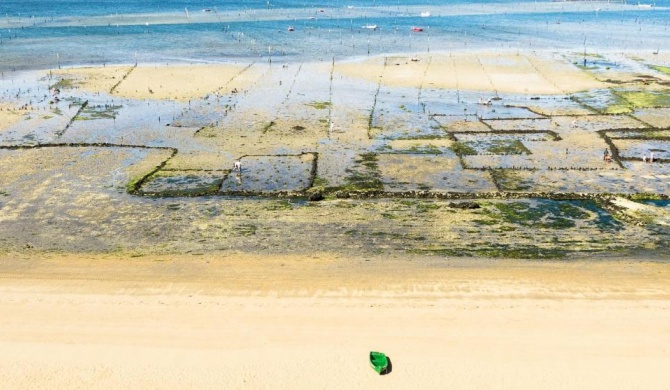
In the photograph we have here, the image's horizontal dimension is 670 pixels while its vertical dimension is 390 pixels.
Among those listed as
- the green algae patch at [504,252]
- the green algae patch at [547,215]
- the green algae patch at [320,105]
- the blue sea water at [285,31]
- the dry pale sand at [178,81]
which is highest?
the blue sea water at [285,31]

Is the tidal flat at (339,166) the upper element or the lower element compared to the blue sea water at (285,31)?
lower

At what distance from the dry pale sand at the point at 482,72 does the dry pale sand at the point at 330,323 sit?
1333 inches

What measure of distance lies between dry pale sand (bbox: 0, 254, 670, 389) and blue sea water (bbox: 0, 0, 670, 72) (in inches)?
2068

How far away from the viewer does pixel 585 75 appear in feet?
188

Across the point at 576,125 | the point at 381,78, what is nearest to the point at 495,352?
the point at 576,125

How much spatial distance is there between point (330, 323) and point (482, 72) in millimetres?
46852

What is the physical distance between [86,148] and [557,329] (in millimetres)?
28882

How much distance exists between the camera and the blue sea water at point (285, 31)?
246ft

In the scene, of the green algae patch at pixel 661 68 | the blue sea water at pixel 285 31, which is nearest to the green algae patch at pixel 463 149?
the green algae patch at pixel 661 68

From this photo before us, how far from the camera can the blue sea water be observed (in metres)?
75.1

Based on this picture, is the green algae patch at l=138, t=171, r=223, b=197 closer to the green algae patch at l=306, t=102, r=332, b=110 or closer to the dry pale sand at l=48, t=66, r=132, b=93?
the green algae patch at l=306, t=102, r=332, b=110

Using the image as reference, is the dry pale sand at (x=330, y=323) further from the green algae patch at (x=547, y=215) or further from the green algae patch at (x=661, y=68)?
the green algae patch at (x=661, y=68)

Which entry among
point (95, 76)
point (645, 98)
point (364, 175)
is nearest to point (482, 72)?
point (645, 98)

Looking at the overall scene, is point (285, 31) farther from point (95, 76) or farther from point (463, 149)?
point (463, 149)
